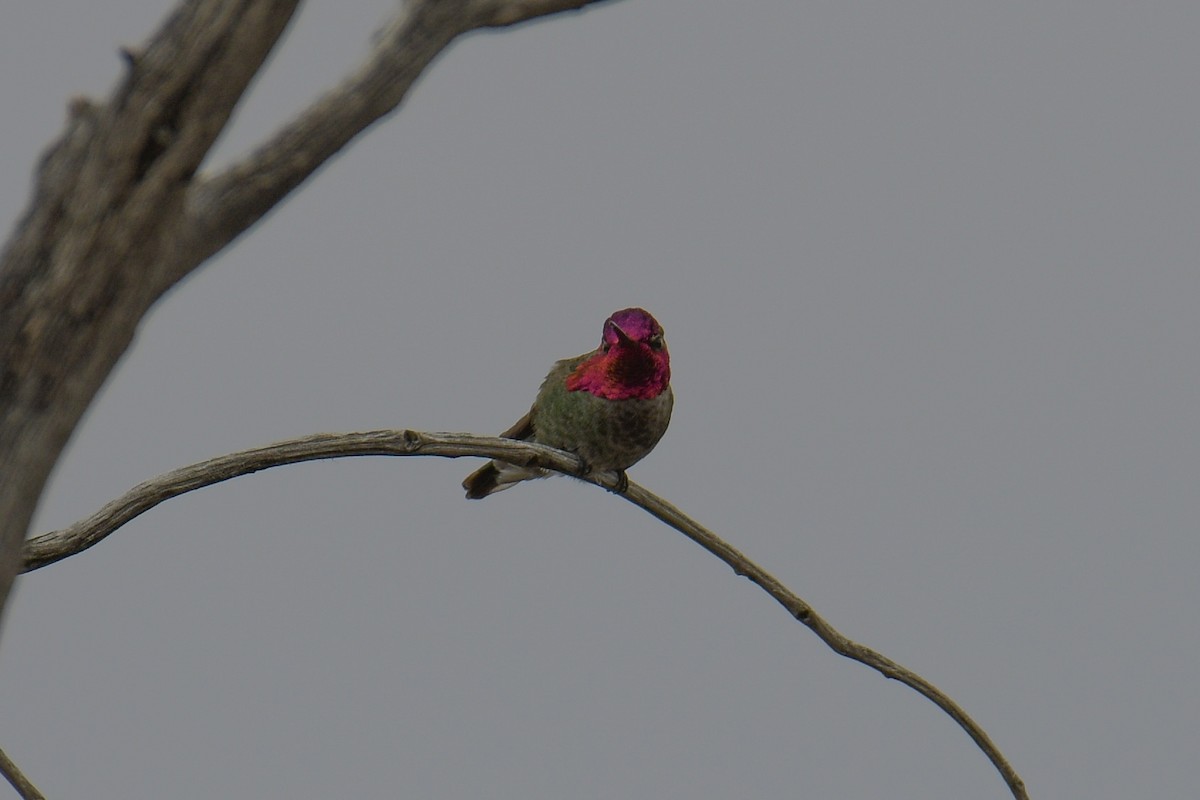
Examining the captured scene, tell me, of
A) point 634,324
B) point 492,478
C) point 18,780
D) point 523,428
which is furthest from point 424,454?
point 492,478

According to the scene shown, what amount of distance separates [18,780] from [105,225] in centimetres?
184

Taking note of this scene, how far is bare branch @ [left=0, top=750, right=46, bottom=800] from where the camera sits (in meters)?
3.38

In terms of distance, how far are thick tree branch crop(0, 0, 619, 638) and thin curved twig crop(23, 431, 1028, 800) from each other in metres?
0.85

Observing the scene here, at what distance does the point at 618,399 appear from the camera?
15.2ft

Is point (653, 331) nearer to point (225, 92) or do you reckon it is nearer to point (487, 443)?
point (487, 443)

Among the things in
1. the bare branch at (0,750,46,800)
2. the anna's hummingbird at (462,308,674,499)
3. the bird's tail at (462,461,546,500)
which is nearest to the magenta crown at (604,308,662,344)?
the anna's hummingbird at (462,308,674,499)

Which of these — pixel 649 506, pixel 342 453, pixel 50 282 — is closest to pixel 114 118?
pixel 50 282

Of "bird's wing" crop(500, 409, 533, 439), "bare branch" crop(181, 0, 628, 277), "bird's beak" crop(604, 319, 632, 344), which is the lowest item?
"bare branch" crop(181, 0, 628, 277)

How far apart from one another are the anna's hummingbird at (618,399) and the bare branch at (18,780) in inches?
70.3

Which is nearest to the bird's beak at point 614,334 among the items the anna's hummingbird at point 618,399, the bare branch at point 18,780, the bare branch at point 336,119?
the anna's hummingbird at point 618,399

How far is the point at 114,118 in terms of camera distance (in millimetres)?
2092

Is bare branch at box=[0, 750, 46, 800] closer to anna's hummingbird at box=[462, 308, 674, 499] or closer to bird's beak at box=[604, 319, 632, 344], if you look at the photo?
anna's hummingbird at box=[462, 308, 674, 499]

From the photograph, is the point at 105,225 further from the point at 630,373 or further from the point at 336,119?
the point at 630,373

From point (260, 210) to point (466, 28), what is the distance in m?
0.51
